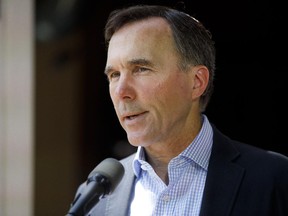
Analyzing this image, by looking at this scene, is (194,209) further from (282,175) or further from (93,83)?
(93,83)

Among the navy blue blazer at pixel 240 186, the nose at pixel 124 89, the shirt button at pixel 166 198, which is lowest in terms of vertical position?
the shirt button at pixel 166 198

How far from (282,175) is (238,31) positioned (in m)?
1.92

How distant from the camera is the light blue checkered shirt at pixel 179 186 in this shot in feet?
8.00

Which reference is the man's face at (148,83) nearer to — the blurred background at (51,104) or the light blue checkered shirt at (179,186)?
the light blue checkered shirt at (179,186)

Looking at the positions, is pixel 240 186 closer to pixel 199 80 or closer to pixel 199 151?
pixel 199 151

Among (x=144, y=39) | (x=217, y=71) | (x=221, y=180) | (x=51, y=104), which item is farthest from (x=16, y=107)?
(x=221, y=180)

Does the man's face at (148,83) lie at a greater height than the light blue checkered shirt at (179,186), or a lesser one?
greater

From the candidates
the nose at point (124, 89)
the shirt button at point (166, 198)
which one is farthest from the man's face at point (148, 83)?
the shirt button at point (166, 198)

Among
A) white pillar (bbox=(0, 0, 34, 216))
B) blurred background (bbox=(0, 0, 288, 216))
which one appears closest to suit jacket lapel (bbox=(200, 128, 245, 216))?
blurred background (bbox=(0, 0, 288, 216))

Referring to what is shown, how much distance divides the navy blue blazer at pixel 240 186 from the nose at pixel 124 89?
385 mm

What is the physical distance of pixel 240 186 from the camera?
2385 millimetres

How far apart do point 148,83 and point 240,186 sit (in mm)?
547

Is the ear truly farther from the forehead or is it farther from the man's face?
the forehead

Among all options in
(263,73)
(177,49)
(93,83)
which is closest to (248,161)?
(177,49)
